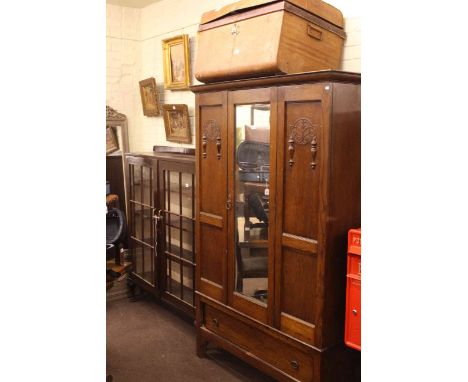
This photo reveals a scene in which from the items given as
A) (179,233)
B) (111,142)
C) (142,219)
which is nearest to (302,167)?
(179,233)

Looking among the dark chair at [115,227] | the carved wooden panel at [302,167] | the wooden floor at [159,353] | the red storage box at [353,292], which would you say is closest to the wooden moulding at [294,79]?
the carved wooden panel at [302,167]

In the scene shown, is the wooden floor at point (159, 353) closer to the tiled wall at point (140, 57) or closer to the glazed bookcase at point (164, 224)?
the glazed bookcase at point (164, 224)

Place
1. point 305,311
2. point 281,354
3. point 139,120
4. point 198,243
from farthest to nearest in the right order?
point 139,120
point 198,243
point 281,354
point 305,311

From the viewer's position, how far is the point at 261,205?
259 cm

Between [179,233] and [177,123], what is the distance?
43.7 inches

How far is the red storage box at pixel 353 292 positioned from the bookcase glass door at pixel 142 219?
6.42 feet
